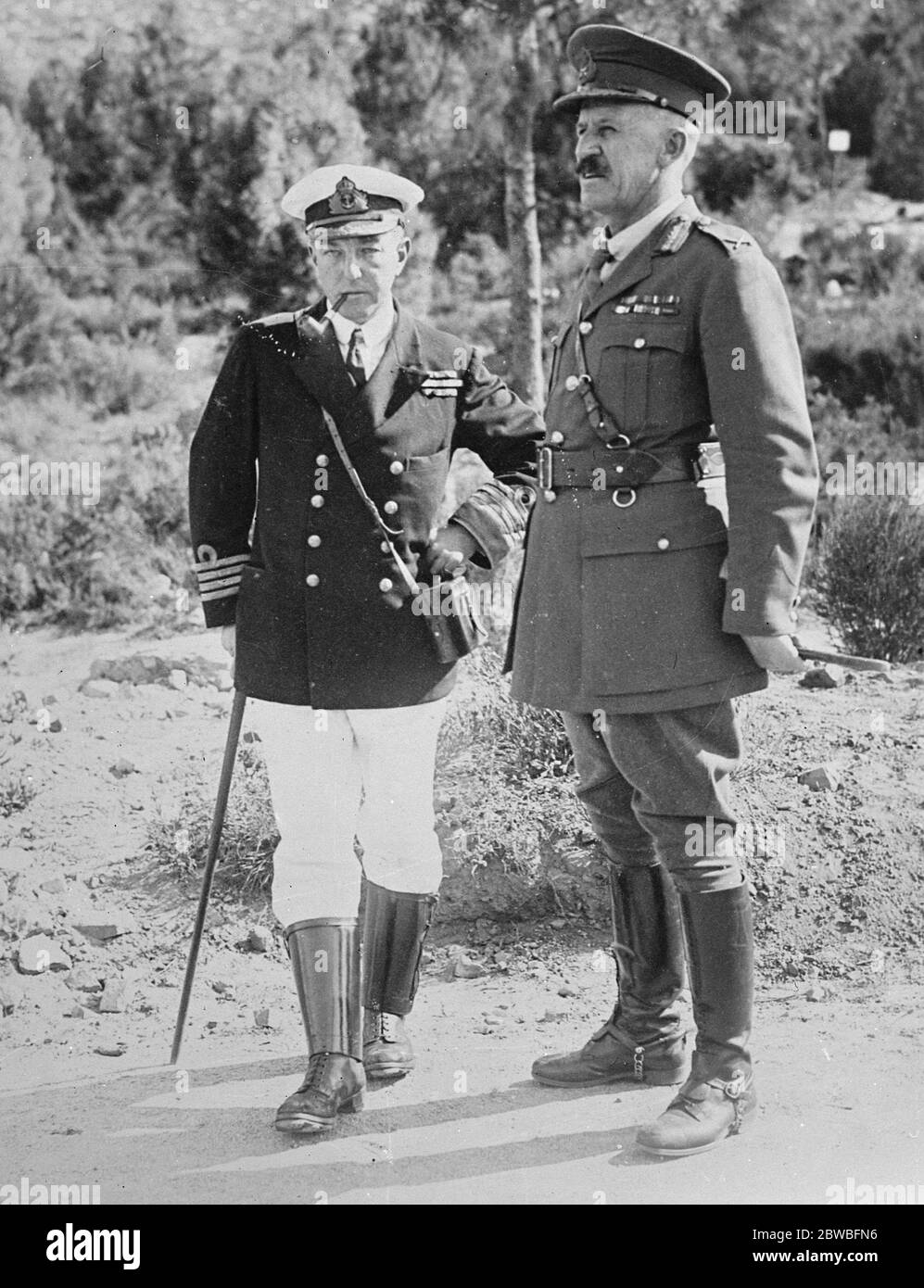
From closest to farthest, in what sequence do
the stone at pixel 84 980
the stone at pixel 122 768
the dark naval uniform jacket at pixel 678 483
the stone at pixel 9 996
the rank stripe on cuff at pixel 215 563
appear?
1. the dark naval uniform jacket at pixel 678 483
2. the rank stripe on cuff at pixel 215 563
3. the stone at pixel 9 996
4. the stone at pixel 84 980
5. the stone at pixel 122 768

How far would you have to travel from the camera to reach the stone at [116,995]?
4.41 meters

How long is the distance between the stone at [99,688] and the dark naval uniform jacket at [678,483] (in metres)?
2.51

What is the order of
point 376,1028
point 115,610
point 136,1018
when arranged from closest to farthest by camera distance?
point 376,1028, point 136,1018, point 115,610

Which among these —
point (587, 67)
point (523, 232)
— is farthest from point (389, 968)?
point (523, 232)

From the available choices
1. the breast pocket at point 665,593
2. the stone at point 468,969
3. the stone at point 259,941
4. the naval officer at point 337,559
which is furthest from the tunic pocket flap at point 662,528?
the stone at point 259,941

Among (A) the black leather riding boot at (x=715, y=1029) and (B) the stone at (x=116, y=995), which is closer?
(A) the black leather riding boot at (x=715, y=1029)

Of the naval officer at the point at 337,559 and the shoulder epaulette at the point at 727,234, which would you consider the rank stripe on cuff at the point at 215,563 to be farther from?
the shoulder epaulette at the point at 727,234

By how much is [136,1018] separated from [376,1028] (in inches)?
32.2

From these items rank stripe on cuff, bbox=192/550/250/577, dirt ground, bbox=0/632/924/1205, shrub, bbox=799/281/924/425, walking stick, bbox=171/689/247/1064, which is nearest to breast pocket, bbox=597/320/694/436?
rank stripe on cuff, bbox=192/550/250/577

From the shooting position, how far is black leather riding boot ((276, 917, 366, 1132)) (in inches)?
142
